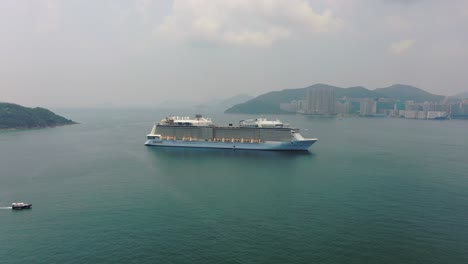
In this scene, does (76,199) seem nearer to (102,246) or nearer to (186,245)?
(102,246)

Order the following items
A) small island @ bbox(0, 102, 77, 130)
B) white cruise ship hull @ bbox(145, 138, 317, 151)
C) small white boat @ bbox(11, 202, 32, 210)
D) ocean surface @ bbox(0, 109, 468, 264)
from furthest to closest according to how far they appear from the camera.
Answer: small island @ bbox(0, 102, 77, 130), white cruise ship hull @ bbox(145, 138, 317, 151), small white boat @ bbox(11, 202, 32, 210), ocean surface @ bbox(0, 109, 468, 264)

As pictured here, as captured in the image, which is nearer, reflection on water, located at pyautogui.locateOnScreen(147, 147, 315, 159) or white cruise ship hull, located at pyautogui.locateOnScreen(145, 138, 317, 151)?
reflection on water, located at pyautogui.locateOnScreen(147, 147, 315, 159)

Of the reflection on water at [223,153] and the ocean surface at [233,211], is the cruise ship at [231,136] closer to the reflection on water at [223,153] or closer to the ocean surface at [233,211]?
the reflection on water at [223,153]

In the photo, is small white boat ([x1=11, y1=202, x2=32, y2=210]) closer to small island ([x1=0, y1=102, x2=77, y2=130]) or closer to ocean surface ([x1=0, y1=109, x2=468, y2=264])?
ocean surface ([x1=0, y1=109, x2=468, y2=264])

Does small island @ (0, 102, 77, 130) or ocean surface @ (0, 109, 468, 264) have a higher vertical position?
small island @ (0, 102, 77, 130)

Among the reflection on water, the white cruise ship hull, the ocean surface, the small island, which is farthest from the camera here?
the small island

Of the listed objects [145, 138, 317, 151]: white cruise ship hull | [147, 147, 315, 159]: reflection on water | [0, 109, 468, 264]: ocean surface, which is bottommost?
[0, 109, 468, 264]: ocean surface

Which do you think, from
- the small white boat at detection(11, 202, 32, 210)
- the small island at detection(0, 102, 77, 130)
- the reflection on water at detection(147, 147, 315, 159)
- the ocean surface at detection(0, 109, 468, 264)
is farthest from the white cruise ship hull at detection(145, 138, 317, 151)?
the small island at detection(0, 102, 77, 130)

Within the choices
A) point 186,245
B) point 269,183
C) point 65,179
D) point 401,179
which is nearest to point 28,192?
point 65,179
